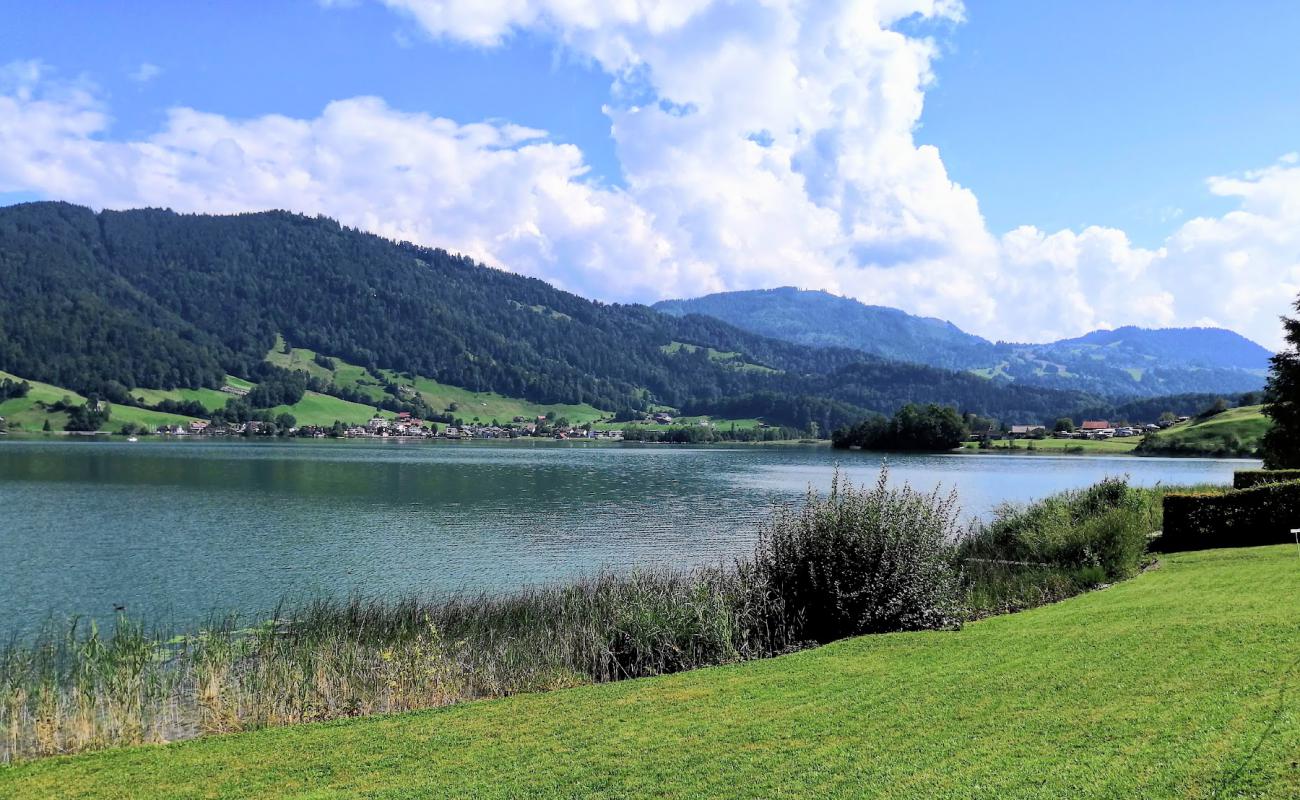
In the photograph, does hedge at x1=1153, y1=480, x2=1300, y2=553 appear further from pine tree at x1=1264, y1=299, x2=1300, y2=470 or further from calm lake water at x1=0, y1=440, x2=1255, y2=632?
pine tree at x1=1264, y1=299, x2=1300, y2=470

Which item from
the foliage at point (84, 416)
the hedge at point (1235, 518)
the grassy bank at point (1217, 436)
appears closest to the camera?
the hedge at point (1235, 518)

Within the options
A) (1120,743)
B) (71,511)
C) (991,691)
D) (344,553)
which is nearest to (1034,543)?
(991,691)

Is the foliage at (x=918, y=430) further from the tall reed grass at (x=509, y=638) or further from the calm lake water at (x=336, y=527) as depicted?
the tall reed grass at (x=509, y=638)

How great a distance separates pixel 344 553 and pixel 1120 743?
3279 centimetres

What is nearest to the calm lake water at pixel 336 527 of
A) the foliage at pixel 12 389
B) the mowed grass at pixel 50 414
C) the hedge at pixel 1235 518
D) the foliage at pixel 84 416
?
the hedge at pixel 1235 518

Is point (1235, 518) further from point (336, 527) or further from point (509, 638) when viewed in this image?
point (336, 527)

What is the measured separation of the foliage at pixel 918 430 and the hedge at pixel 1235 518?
132 m

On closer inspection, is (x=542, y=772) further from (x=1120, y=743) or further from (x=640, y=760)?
(x=1120, y=743)

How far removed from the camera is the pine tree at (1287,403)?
40.6 metres

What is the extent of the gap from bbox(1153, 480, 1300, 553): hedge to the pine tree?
62.0 feet

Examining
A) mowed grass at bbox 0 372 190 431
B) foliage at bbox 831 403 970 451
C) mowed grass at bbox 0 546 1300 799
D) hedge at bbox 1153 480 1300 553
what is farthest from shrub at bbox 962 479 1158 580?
mowed grass at bbox 0 372 190 431

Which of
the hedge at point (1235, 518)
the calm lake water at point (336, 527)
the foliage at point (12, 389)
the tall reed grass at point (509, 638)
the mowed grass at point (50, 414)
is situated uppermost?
the foliage at point (12, 389)

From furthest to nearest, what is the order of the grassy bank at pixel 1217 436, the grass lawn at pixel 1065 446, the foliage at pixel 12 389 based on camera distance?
the foliage at pixel 12 389 < the grass lawn at pixel 1065 446 < the grassy bank at pixel 1217 436

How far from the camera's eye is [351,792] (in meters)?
8.70
